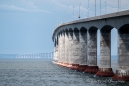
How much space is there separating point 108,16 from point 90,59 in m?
18.1

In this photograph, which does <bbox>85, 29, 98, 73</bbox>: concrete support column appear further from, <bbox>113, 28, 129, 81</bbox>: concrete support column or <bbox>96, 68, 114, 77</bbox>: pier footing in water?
<bbox>113, 28, 129, 81</bbox>: concrete support column

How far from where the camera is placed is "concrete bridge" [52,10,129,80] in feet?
227

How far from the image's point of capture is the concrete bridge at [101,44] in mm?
69250

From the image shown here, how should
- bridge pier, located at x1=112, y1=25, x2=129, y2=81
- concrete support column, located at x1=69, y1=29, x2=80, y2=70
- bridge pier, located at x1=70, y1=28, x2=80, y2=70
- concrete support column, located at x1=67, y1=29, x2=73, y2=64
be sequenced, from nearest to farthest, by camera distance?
bridge pier, located at x1=112, y1=25, x2=129, y2=81 < bridge pier, located at x1=70, y1=28, x2=80, y2=70 < concrete support column, located at x1=69, y1=29, x2=80, y2=70 < concrete support column, located at x1=67, y1=29, x2=73, y2=64

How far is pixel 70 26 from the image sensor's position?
401 feet

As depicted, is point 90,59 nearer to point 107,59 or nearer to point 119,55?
point 107,59

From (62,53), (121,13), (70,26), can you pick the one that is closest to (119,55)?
(121,13)

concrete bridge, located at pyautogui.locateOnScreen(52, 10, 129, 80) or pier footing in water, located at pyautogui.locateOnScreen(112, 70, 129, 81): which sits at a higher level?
concrete bridge, located at pyautogui.locateOnScreen(52, 10, 129, 80)

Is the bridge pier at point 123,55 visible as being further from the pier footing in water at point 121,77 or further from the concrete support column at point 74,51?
the concrete support column at point 74,51

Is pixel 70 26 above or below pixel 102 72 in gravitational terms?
above

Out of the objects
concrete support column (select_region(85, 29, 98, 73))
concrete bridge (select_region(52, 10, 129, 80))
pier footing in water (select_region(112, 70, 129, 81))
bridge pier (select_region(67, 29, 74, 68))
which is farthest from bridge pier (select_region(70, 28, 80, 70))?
pier footing in water (select_region(112, 70, 129, 81))

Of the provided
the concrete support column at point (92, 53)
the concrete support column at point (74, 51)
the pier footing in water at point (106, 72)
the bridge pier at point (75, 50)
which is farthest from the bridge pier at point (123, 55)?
the concrete support column at point (74, 51)

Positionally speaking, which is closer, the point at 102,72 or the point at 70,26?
the point at 102,72

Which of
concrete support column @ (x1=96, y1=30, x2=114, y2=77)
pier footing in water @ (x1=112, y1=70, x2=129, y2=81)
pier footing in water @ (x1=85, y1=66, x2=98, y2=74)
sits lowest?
pier footing in water @ (x1=112, y1=70, x2=129, y2=81)
